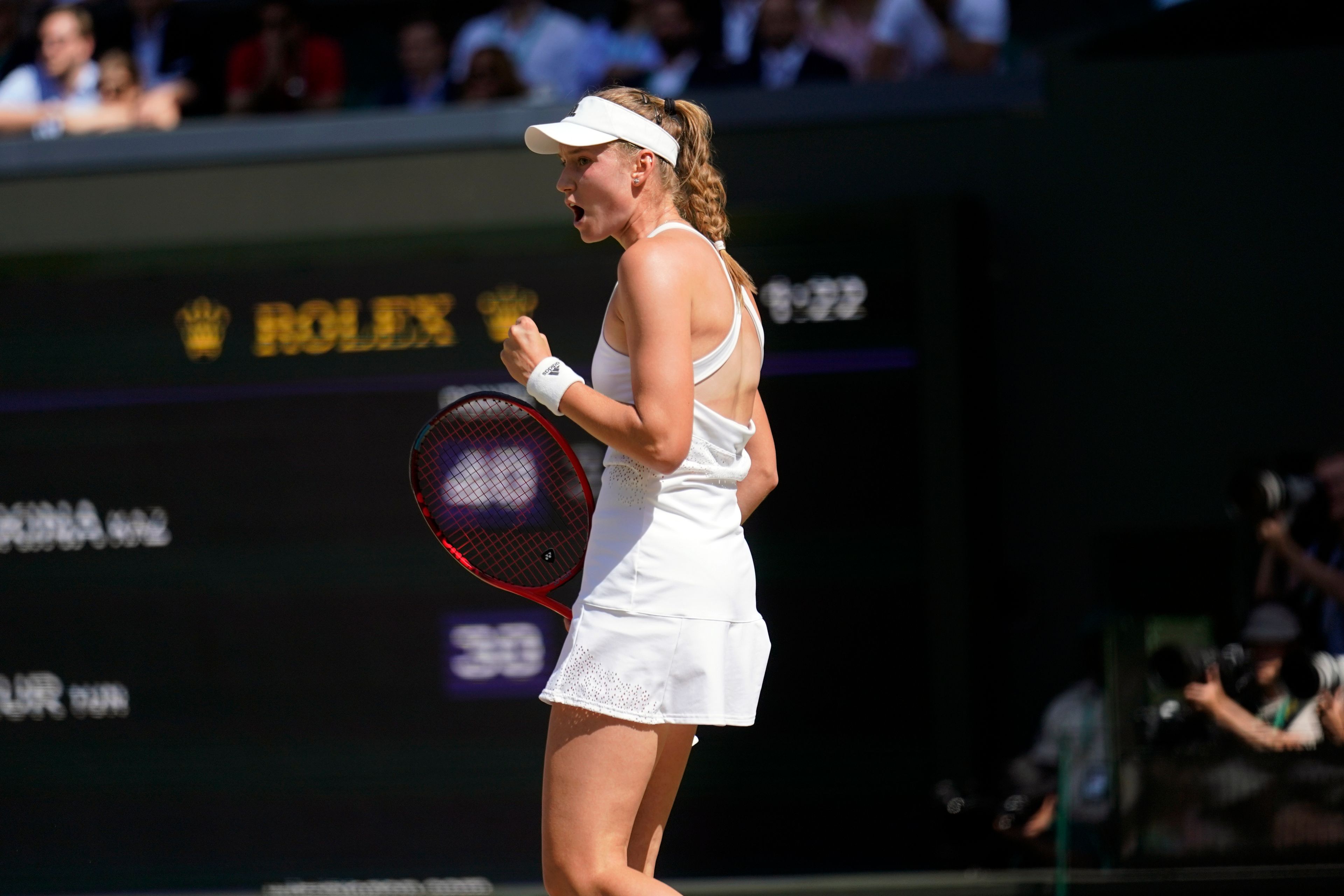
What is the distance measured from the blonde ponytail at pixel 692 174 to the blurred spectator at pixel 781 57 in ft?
12.9

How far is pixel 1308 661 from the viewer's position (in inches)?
188

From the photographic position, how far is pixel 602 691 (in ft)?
8.61

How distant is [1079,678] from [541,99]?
3167 mm

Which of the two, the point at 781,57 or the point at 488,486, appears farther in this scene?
the point at 781,57

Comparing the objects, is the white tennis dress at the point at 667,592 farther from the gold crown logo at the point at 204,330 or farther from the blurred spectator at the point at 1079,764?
the gold crown logo at the point at 204,330

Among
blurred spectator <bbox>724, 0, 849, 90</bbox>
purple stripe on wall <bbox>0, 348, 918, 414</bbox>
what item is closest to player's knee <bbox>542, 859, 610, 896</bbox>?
purple stripe on wall <bbox>0, 348, 918, 414</bbox>

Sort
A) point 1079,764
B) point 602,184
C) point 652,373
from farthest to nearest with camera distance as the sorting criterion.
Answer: point 1079,764 → point 602,184 → point 652,373

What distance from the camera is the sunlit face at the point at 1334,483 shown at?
544cm

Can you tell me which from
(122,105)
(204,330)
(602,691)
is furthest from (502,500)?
(122,105)

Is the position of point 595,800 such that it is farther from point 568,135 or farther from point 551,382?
point 568,135

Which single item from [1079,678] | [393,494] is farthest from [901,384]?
[393,494]

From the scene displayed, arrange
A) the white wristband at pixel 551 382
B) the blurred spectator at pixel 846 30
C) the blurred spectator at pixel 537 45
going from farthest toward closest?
the blurred spectator at pixel 537 45 < the blurred spectator at pixel 846 30 < the white wristband at pixel 551 382

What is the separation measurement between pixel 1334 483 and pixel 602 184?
359 cm

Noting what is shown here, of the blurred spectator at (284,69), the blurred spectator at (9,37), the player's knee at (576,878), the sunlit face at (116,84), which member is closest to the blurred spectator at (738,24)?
the blurred spectator at (284,69)
